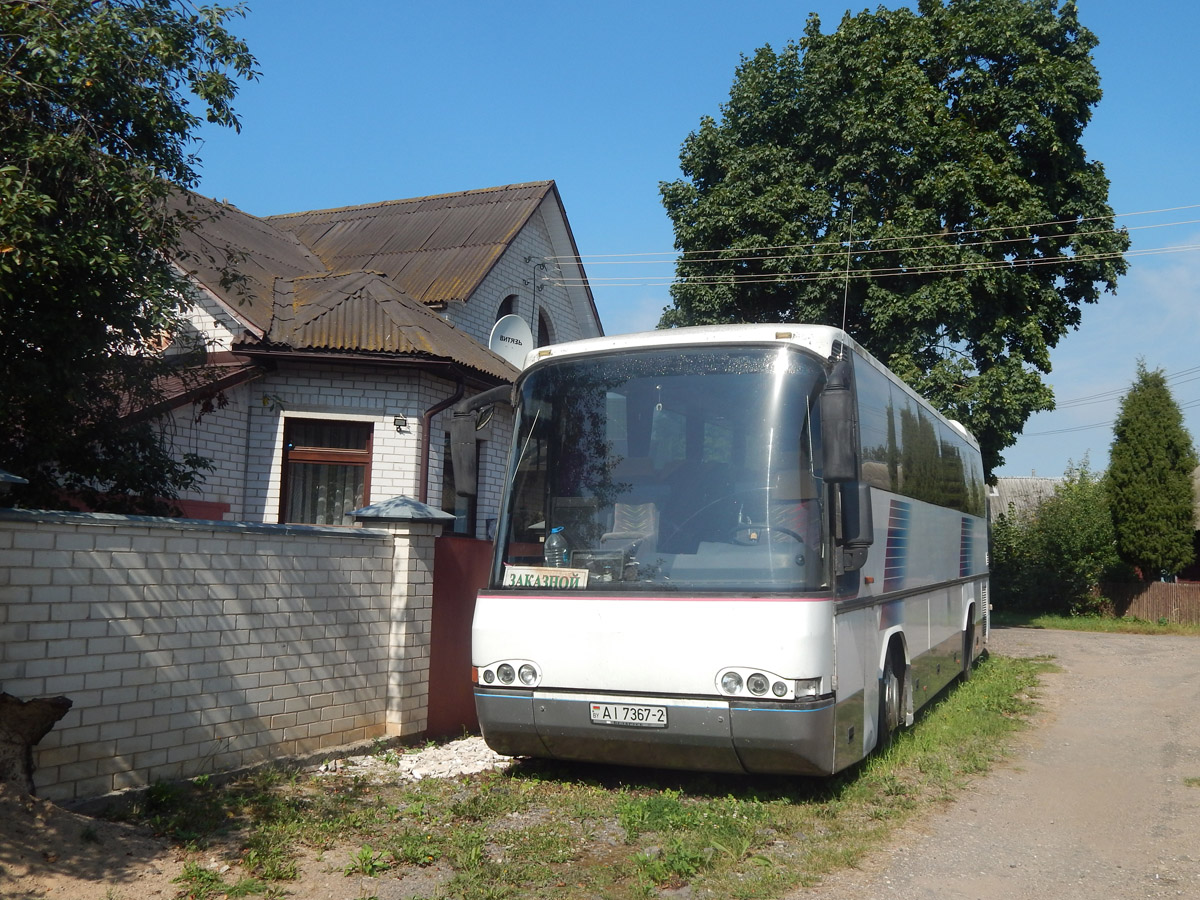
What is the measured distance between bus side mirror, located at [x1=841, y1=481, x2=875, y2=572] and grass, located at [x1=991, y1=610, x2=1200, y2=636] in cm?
2273

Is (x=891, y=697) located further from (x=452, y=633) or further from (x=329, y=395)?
(x=329, y=395)

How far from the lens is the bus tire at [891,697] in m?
8.27

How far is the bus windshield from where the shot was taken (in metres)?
6.57

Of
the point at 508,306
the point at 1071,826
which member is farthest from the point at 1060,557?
the point at 1071,826

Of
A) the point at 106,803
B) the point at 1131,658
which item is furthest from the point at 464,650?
the point at 1131,658

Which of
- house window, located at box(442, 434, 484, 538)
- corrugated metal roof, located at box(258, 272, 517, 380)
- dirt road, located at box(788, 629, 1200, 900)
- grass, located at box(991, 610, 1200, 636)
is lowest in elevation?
dirt road, located at box(788, 629, 1200, 900)

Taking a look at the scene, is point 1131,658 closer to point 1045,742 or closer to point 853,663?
point 1045,742

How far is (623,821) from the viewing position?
6.20m

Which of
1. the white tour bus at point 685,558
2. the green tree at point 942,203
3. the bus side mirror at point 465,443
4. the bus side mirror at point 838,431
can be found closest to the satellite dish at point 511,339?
the green tree at point 942,203

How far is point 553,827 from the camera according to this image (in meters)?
6.09

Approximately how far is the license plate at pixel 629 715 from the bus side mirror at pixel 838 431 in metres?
1.77

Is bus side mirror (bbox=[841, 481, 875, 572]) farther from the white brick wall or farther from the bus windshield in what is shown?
the white brick wall

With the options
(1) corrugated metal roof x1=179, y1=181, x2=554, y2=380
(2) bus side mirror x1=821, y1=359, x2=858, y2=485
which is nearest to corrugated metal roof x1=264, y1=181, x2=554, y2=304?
(1) corrugated metal roof x1=179, y1=181, x2=554, y2=380

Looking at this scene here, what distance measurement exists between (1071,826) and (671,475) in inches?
130
